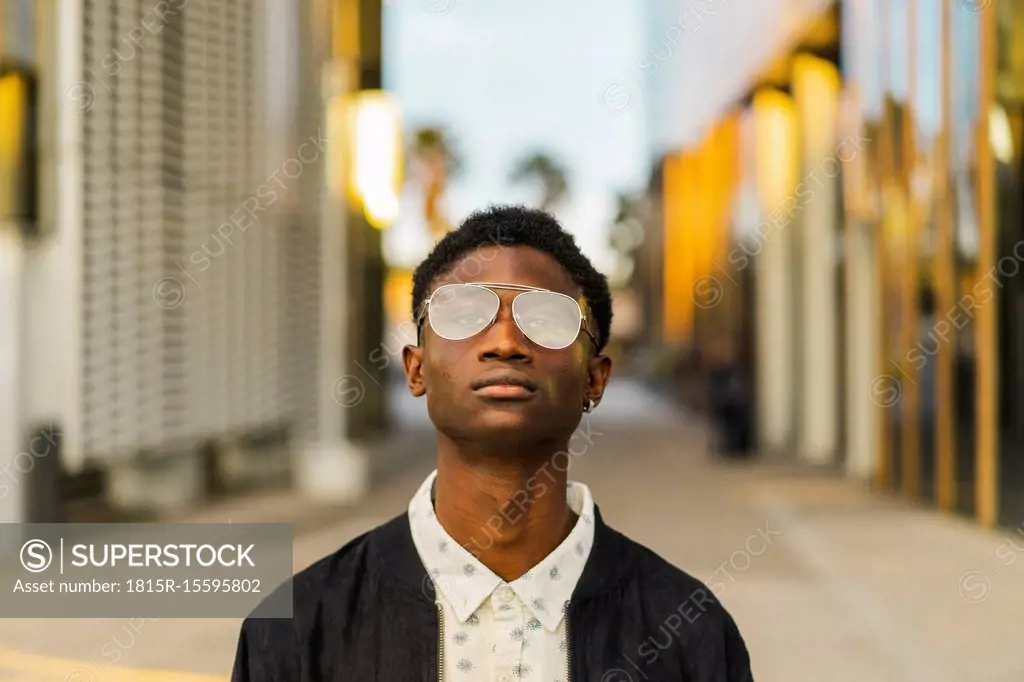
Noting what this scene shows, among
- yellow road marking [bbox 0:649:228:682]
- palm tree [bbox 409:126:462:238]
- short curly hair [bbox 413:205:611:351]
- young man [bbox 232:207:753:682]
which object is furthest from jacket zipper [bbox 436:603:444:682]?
palm tree [bbox 409:126:462:238]

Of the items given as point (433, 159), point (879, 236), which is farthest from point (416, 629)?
point (433, 159)

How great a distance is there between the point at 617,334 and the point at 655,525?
4947cm

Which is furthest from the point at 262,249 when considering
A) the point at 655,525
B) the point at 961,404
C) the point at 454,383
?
the point at 454,383

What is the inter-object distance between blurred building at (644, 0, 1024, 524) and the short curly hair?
8662 mm

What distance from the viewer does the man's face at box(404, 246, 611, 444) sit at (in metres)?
1.73

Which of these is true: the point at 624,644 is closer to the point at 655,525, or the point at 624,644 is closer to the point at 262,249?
the point at 655,525

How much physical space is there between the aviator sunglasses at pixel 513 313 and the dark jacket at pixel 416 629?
368 millimetres

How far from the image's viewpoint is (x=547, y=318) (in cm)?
179

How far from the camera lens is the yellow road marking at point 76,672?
16.0 feet

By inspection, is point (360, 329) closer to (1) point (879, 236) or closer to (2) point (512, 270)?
(1) point (879, 236)

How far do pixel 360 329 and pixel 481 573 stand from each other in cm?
1359

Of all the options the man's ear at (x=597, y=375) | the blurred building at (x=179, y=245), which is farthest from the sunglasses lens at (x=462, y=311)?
the blurred building at (x=179, y=245)

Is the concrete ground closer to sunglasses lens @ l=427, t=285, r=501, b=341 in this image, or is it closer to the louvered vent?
the louvered vent

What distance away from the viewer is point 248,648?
1732 mm
